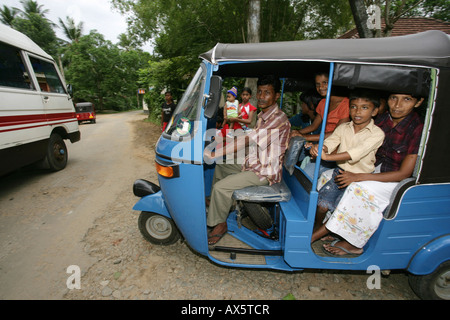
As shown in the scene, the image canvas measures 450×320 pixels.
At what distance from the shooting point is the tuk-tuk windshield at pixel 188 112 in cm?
223

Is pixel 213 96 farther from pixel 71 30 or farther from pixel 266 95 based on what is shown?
pixel 71 30

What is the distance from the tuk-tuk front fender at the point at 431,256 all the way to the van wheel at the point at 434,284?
0.39 ft

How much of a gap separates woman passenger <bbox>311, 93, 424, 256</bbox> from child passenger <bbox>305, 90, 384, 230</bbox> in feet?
0.47

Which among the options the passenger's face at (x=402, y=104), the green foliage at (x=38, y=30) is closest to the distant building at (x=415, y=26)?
the passenger's face at (x=402, y=104)

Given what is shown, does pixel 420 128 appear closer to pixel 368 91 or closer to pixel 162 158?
pixel 368 91

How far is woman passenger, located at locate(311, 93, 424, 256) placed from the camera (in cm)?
195

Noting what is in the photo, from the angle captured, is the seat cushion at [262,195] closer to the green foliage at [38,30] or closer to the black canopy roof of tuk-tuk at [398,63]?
the black canopy roof of tuk-tuk at [398,63]

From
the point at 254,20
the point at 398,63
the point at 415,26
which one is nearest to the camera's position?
the point at 398,63

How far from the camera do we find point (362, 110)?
2096 millimetres

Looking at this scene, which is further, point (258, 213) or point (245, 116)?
point (245, 116)

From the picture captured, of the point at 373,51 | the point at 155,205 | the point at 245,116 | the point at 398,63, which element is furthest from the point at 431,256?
the point at 245,116

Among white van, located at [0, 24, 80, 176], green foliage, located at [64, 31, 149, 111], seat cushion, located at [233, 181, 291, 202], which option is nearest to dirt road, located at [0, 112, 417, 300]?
seat cushion, located at [233, 181, 291, 202]

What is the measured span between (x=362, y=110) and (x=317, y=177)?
816 mm

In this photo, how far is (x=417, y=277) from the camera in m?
2.13
